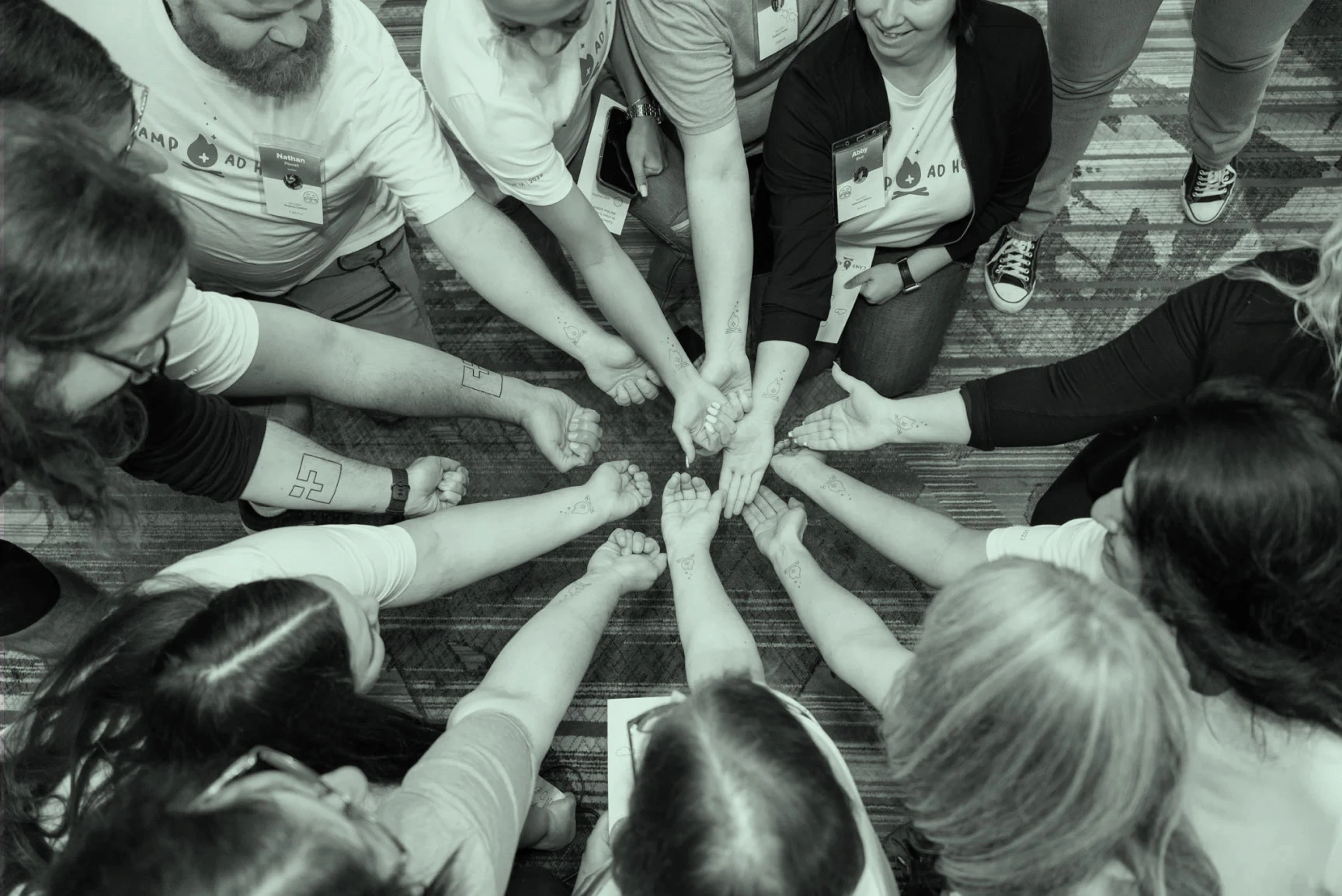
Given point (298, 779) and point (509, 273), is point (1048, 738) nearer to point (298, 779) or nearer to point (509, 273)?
point (298, 779)

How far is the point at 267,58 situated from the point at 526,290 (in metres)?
0.57

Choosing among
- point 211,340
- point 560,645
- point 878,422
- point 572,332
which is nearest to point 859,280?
point 878,422

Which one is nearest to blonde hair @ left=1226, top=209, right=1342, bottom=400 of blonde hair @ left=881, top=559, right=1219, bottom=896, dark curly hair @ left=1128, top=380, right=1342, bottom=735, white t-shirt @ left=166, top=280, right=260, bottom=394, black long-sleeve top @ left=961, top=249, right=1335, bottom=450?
black long-sleeve top @ left=961, top=249, right=1335, bottom=450

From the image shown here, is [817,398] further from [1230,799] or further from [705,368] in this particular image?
[1230,799]

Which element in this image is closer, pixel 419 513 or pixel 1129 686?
pixel 1129 686

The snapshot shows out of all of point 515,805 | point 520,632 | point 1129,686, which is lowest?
point 520,632

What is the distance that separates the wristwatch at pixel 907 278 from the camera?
6.02ft

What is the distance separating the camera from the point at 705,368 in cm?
179

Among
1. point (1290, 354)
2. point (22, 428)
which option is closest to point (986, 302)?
point (1290, 354)

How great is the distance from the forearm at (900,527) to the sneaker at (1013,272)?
25.7 inches

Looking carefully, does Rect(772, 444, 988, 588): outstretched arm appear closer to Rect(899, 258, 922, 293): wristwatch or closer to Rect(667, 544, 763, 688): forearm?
Rect(667, 544, 763, 688): forearm

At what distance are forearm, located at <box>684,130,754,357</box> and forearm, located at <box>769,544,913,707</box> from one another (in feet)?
1.54

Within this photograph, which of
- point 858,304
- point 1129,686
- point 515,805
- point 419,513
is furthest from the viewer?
point 858,304

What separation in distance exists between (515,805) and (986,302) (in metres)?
1.57
